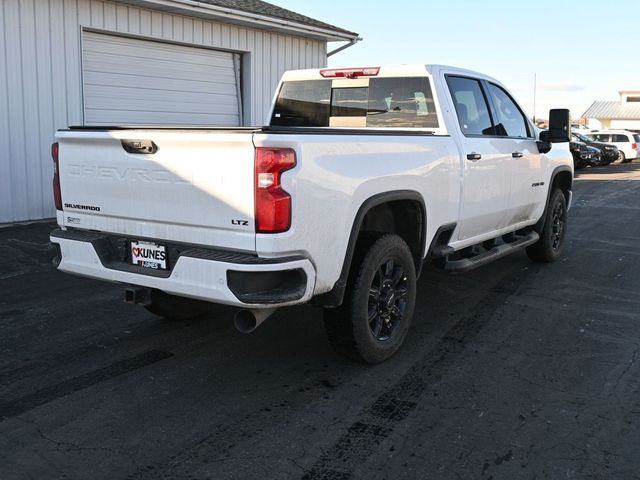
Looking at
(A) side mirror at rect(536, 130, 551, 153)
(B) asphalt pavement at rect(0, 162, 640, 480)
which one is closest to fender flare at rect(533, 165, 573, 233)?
(A) side mirror at rect(536, 130, 551, 153)

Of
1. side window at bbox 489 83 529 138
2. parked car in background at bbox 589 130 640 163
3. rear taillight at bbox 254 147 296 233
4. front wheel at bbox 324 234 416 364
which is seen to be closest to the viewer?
rear taillight at bbox 254 147 296 233

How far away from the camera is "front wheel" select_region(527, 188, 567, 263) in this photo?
7742 mm

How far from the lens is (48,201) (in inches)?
412

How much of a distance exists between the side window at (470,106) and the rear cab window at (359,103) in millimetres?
294

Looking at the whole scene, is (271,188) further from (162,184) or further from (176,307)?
(176,307)

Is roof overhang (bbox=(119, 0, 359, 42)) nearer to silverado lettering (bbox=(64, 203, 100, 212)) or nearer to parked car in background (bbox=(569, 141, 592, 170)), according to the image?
silverado lettering (bbox=(64, 203, 100, 212))

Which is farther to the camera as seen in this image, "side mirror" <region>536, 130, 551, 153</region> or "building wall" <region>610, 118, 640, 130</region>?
"building wall" <region>610, 118, 640, 130</region>

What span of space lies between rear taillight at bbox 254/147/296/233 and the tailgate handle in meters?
0.80

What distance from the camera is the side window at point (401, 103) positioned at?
5.56 meters

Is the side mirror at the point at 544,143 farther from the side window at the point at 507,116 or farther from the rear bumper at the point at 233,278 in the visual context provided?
the rear bumper at the point at 233,278

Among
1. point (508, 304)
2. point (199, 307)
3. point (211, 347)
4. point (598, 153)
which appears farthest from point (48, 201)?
point (598, 153)

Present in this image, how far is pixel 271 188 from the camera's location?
366 centimetres

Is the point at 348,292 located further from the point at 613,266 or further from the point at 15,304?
the point at 613,266

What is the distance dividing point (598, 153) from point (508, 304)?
24.4 meters
